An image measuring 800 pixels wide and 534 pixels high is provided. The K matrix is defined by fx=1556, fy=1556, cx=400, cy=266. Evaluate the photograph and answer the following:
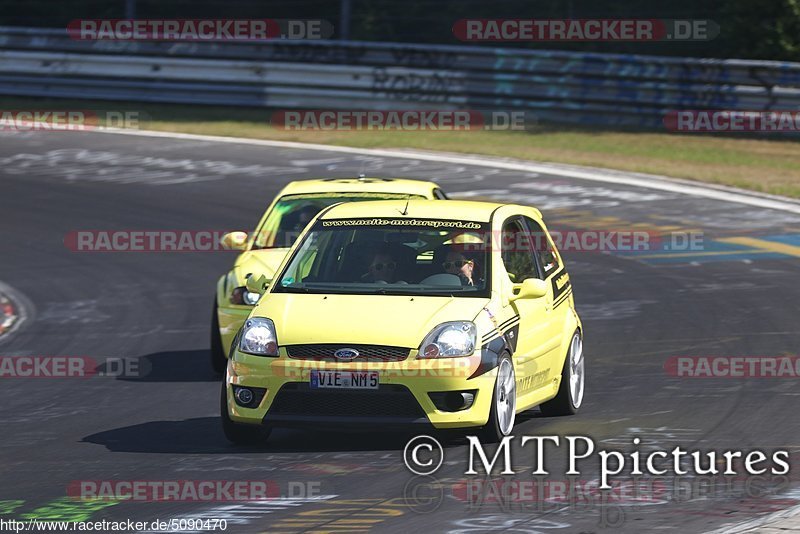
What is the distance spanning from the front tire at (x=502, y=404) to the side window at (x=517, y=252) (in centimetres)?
86

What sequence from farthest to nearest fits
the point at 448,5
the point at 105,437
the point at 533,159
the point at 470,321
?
1. the point at 448,5
2. the point at 533,159
3. the point at 105,437
4. the point at 470,321

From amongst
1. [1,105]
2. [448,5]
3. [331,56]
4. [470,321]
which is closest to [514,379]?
[470,321]

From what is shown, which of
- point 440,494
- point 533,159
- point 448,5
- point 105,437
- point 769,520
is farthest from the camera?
point 448,5

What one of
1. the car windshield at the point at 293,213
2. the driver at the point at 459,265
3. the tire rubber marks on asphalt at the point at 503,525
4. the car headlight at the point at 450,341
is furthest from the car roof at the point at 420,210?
the tire rubber marks on asphalt at the point at 503,525

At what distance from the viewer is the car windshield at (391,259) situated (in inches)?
386

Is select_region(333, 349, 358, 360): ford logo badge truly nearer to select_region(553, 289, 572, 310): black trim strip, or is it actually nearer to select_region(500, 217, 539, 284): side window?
select_region(500, 217, 539, 284): side window

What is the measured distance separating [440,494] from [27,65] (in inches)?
1032

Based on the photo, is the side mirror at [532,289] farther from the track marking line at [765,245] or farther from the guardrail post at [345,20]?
the guardrail post at [345,20]

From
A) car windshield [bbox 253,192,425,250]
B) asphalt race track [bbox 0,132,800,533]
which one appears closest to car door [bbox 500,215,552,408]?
asphalt race track [bbox 0,132,800,533]

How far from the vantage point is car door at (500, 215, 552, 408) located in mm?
9820

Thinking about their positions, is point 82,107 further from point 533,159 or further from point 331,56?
point 533,159

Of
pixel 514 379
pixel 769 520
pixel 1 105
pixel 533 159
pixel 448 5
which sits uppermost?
pixel 448 5

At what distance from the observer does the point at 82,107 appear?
1256 inches

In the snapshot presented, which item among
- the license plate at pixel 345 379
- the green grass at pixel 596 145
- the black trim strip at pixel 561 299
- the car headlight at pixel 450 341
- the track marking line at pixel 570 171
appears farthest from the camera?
the green grass at pixel 596 145
